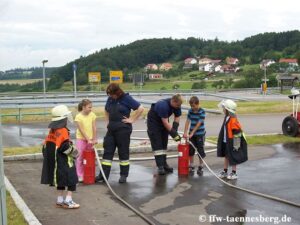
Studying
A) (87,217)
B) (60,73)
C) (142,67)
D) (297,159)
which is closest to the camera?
(87,217)

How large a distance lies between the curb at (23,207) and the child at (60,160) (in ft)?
1.49

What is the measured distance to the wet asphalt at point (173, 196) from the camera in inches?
247

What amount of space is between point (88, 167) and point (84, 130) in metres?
0.69

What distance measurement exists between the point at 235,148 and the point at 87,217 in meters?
3.57

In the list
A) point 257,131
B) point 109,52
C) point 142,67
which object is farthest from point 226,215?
point 142,67

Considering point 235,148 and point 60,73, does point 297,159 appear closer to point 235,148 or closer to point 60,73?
point 235,148

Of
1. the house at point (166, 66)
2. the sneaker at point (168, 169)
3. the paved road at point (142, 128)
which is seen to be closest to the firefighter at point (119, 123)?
the sneaker at point (168, 169)

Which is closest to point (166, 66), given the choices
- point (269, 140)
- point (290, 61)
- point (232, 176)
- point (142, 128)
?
point (290, 61)

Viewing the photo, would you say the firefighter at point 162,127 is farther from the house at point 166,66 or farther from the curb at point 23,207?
the house at point 166,66

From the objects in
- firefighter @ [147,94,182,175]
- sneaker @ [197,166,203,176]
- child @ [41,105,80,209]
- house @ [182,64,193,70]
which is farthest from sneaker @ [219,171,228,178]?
house @ [182,64,193,70]

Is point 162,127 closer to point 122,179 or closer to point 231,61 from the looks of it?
point 122,179

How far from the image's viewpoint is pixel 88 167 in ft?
27.8

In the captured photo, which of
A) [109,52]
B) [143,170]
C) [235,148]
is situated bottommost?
[143,170]

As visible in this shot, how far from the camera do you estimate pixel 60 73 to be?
67125 mm
